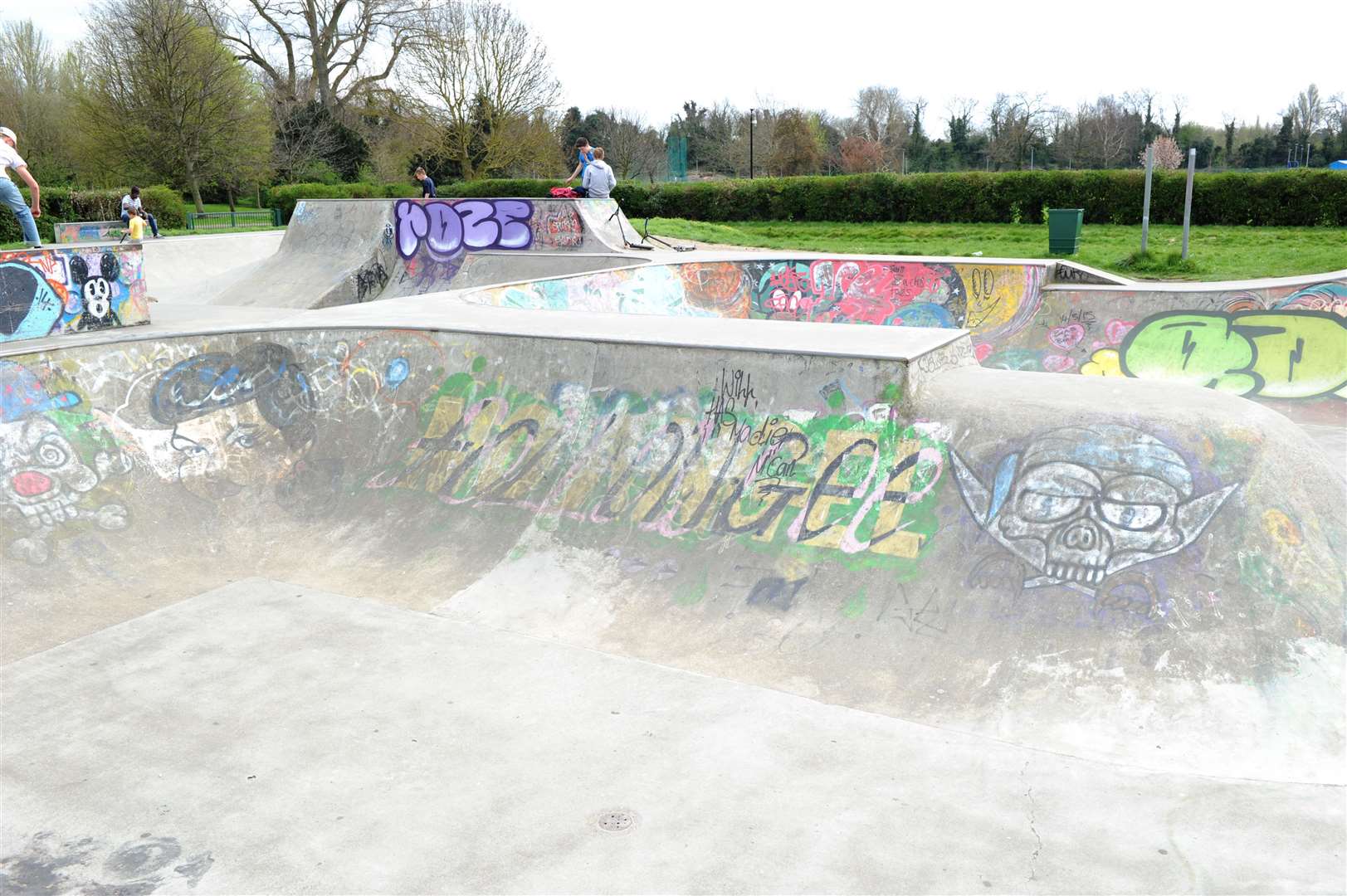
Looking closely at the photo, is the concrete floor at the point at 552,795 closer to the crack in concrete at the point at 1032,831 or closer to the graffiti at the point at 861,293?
the crack in concrete at the point at 1032,831

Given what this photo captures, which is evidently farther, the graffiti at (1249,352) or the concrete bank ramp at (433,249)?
the concrete bank ramp at (433,249)

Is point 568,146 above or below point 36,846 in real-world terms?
above

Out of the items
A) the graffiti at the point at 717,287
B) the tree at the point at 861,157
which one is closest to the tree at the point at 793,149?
the tree at the point at 861,157

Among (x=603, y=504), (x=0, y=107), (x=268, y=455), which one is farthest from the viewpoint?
(x=0, y=107)

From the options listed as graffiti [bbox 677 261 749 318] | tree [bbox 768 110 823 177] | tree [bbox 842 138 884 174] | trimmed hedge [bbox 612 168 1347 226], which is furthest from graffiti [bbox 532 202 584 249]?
tree [bbox 842 138 884 174]

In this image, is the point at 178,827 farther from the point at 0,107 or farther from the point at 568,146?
the point at 568,146

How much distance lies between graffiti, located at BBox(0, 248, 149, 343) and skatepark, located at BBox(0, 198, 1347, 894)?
0.21 m

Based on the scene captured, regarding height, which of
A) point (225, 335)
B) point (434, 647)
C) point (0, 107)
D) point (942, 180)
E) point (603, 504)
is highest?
point (0, 107)

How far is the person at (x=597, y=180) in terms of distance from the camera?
18.4m

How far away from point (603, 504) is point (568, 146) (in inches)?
2246

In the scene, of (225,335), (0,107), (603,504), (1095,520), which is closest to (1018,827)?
(1095,520)

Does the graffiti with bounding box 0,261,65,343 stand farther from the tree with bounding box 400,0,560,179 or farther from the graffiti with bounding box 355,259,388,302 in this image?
the tree with bounding box 400,0,560,179

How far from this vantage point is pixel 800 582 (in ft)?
20.9

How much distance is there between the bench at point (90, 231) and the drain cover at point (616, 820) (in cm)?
2134
